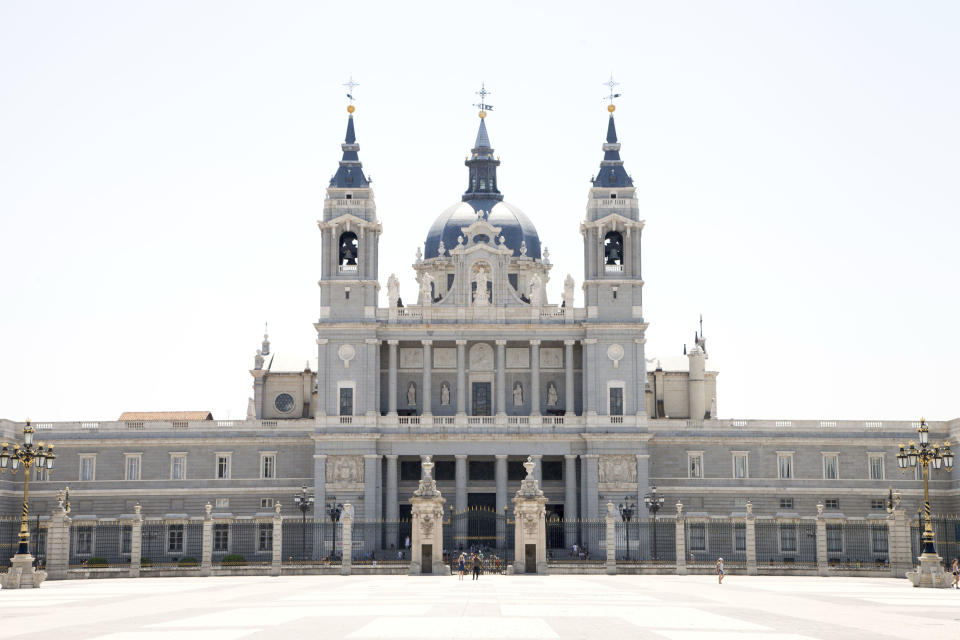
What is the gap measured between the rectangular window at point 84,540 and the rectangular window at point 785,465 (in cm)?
4648

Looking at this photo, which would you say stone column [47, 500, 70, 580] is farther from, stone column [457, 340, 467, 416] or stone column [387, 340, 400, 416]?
stone column [457, 340, 467, 416]

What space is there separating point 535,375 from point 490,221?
68.1 ft

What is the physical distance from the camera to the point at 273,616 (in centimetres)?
3519

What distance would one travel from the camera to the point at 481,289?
9350 centimetres

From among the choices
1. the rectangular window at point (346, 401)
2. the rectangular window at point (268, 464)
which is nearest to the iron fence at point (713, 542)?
the rectangular window at point (346, 401)

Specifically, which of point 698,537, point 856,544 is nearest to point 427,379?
point 698,537

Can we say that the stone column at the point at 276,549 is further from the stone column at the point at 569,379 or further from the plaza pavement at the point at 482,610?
the stone column at the point at 569,379

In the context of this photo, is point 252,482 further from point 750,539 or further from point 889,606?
point 889,606

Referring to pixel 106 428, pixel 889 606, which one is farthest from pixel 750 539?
pixel 106 428

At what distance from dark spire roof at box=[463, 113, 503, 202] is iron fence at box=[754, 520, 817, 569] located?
37.9 meters

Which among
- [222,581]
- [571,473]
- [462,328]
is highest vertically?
[462,328]

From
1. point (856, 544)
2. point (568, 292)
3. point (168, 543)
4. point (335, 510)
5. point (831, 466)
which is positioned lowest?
point (856, 544)

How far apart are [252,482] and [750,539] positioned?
38845 mm

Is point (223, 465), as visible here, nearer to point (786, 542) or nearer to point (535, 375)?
point (535, 375)
